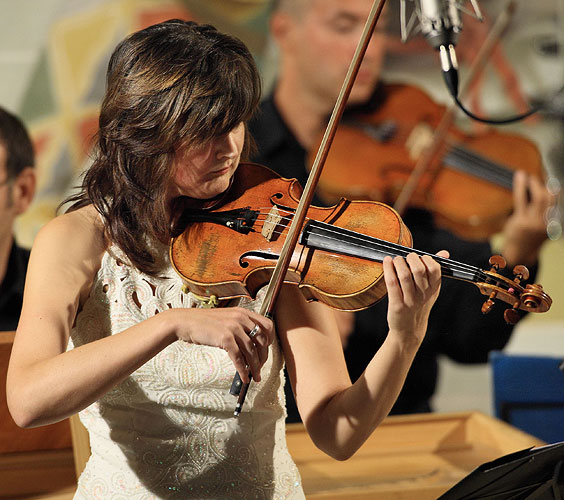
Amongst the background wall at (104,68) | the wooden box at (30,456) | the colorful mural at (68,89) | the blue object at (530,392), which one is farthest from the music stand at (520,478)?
the colorful mural at (68,89)

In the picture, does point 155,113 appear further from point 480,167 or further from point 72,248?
point 480,167

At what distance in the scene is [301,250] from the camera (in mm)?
954

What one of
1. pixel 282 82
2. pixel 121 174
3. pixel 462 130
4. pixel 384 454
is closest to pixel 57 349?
pixel 121 174

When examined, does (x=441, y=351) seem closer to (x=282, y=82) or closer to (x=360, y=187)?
(x=360, y=187)

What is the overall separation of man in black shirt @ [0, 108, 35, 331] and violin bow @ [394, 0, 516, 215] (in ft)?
3.60

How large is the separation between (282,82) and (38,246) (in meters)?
1.60

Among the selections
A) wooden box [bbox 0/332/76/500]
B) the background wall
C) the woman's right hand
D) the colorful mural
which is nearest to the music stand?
the woman's right hand

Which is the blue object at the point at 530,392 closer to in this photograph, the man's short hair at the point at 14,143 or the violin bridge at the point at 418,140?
the violin bridge at the point at 418,140

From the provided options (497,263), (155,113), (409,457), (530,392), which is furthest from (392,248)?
(530,392)

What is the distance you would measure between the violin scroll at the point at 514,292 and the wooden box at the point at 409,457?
1.76 feet

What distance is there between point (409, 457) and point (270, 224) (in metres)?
0.76

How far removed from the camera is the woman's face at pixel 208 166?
3.24 ft

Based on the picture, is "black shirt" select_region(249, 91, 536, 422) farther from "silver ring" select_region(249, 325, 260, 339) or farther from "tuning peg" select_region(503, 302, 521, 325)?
"silver ring" select_region(249, 325, 260, 339)

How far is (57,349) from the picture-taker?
0.87m
